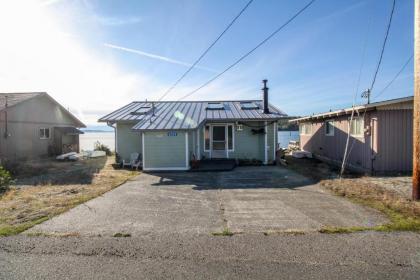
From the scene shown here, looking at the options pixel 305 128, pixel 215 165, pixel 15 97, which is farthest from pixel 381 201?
pixel 15 97

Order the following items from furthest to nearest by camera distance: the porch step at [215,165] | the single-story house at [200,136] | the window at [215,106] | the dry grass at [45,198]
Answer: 1. the window at [215,106]
2. the single-story house at [200,136]
3. the porch step at [215,165]
4. the dry grass at [45,198]

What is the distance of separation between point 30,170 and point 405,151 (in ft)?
56.3

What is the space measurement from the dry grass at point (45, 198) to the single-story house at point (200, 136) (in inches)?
83.0

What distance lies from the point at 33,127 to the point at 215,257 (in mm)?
20231

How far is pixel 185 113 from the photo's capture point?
1528 cm

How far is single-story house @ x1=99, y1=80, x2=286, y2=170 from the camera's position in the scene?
12453 mm

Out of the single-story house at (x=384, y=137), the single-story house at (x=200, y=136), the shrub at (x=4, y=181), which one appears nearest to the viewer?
the shrub at (x=4, y=181)

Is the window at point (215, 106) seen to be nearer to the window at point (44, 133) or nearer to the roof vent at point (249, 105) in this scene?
the roof vent at point (249, 105)

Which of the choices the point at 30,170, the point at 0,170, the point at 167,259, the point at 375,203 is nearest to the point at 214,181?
the point at 375,203

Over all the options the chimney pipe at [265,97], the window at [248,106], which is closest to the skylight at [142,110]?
the window at [248,106]

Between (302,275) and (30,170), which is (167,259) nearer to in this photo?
(302,275)

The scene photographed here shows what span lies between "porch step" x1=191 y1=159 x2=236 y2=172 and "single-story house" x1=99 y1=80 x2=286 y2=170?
47 cm

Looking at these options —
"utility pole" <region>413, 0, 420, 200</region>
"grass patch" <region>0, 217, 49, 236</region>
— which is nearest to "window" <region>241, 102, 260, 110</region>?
"utility pole" <region>413, 0, 420, 200</region>

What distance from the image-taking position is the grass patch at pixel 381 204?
15.6 feet
